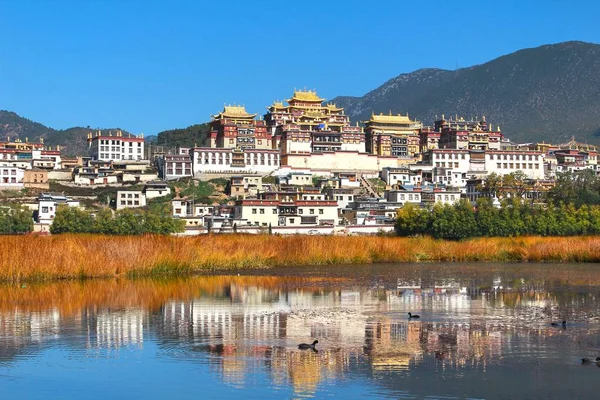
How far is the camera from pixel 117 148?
83.2 m

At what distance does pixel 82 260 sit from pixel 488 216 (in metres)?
29.3

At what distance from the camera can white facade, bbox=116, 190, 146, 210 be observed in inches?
2611

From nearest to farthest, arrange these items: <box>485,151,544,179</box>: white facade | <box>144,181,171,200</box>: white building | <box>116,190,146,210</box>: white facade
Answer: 1. <box>116,190,146,210</box>: white facade
2. <box>144,181,171,200</box>: white building
3. <box>485,151,544,179</box>: white facade

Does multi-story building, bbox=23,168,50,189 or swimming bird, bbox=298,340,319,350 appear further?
multi-story building, bbox=23,168,50,189

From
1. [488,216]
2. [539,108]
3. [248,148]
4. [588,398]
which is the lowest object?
[588,398]

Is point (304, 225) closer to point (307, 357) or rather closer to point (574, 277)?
point (574, 277)

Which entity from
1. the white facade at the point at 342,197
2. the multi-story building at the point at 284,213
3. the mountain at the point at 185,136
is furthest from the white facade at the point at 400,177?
the mountain at the point at 185,136

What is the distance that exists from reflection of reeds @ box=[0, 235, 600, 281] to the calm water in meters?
1.05

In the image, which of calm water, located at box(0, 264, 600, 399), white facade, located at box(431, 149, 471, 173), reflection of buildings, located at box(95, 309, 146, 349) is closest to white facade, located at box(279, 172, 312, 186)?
white facade, located at box(431, 149, 471, 173)

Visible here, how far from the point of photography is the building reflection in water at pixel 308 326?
15.6 metres

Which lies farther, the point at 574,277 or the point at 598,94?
the point at 598,94

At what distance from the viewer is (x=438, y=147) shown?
89.3 m

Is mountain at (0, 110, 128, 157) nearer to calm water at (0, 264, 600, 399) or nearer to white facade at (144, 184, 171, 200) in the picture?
white facade at (144, 184, 171, 200)

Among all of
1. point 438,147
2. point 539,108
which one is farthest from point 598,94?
point 438,147
